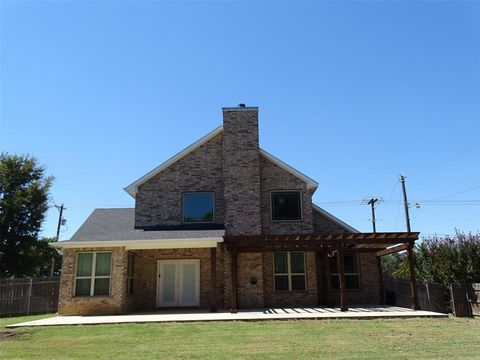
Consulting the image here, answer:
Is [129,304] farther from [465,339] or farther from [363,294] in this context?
[465,339]

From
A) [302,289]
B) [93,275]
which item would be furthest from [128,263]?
[302,289]

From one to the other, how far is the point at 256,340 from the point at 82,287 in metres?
9.37

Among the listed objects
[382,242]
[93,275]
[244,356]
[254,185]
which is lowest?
[244,356]

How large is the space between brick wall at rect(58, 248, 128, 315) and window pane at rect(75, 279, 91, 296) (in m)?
0.16

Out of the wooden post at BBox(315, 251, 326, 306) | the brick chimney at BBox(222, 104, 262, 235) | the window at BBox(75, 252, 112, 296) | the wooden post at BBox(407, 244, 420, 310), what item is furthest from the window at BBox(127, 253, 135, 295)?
the wooden post at BBox(407, 244, 420, 310)

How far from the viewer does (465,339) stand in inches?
391

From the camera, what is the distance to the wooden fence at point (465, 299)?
15.2 m

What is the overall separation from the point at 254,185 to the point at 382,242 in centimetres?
599

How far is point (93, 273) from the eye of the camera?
1691 cm

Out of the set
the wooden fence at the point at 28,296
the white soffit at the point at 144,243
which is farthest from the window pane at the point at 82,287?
the wooden fence at the point at 28,296

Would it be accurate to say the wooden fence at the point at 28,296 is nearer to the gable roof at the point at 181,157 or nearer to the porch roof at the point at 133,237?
the porch roof at the point at 133,237

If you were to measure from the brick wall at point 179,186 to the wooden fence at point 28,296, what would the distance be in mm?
5950

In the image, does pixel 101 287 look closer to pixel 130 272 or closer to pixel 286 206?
pixel 130 272

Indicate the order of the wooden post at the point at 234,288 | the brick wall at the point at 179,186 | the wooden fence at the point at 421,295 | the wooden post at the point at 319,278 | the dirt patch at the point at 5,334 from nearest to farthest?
the dirt patch at the point at 5,334, the wooden post at the point at 234,288, the wooden fence at the point at 421,295, the wooden post at the point at 319,278, the brick wall at the point at 179,186
